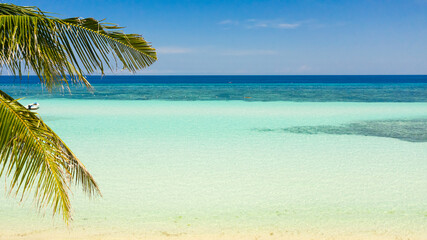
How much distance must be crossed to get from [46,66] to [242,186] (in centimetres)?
401

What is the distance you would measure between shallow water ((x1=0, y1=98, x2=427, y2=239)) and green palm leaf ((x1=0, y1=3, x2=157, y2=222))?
213 cm

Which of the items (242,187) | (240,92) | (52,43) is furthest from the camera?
(240,92)

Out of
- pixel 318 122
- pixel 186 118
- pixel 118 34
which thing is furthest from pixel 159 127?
pixel 118 34

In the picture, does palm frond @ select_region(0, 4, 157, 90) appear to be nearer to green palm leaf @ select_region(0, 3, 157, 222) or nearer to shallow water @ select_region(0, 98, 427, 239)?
green palm leaf @ select_region(0, 3, 157, 222)

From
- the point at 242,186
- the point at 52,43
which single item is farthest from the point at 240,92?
the point at 52,43

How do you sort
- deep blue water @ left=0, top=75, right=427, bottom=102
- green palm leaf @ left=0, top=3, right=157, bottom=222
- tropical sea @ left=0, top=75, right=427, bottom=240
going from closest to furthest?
green palm leaf @ left=0, top=3, right=157, bottom=222
tropical sea @ left=0, top=75, right=427, bottom=240
deep blue water @ left=0, top=75, right=427, bottom=102

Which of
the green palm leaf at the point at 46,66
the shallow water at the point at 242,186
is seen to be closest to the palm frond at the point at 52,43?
the green palm leaf at the point at 46,66

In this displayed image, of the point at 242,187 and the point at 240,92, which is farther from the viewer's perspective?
the point at 240,92

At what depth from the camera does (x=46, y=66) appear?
2.58 meters

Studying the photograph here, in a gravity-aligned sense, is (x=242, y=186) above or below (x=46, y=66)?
below

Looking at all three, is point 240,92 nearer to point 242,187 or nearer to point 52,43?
point 242,187

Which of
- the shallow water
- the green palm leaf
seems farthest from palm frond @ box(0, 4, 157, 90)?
the shallow water

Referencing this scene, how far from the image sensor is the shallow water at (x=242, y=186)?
4492mm

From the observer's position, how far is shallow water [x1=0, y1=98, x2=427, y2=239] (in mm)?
4492
